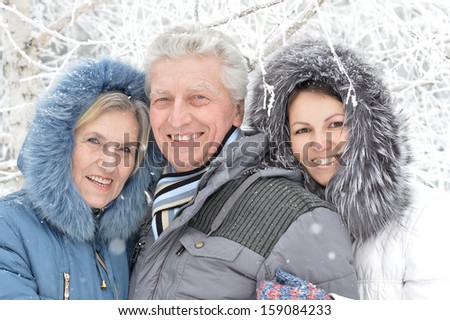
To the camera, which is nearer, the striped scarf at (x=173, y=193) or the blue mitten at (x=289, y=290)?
the blue mitten at (x=289, y=290)

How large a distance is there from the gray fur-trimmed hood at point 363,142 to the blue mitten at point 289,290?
602 millimetres

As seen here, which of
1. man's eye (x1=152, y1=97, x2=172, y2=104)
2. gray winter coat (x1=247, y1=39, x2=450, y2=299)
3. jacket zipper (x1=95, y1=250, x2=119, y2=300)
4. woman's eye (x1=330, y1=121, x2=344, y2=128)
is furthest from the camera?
man's eye (x1=152, y1=97, x2=172, y2=104)

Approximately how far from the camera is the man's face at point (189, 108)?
3.10 metres

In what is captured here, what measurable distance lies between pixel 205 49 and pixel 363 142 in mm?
1029

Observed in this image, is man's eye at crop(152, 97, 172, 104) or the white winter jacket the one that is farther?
man's eye at crop(152, 97, 172, 104)

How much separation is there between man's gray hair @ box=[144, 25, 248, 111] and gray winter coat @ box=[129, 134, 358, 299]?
48 cm

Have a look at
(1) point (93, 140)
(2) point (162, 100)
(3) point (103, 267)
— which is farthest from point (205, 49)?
(3) point (103, 267)

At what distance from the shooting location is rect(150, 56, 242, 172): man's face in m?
3.10

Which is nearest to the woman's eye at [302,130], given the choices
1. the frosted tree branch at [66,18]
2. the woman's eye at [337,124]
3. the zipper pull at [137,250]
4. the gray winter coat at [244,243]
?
the woman's eye at [337,124]

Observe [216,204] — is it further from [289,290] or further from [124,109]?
[124,109]

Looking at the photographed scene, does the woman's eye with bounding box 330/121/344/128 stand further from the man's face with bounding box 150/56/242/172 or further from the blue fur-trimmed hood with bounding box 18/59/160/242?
the blue fur-trimmed hood with bounding box 18/59/160/242

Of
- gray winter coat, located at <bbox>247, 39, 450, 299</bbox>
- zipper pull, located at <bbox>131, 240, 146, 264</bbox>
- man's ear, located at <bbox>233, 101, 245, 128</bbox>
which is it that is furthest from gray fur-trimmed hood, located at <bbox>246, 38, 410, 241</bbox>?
zipper pull, located at <bbox>131, 240, 146, 264</bbox>

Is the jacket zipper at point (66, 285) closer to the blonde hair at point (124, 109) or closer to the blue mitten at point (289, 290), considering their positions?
the blonde hair at point (124, 109)

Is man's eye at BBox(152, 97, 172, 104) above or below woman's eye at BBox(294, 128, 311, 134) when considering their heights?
above
